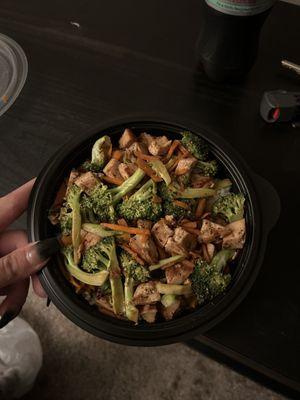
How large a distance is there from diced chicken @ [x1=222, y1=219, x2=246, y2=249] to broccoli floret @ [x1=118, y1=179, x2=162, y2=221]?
0.54 ft

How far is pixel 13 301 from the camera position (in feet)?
3.26

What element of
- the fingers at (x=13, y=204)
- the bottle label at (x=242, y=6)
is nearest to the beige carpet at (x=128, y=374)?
the fingers at (x=13, y=204)

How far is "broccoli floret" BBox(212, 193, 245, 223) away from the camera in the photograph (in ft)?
2.86

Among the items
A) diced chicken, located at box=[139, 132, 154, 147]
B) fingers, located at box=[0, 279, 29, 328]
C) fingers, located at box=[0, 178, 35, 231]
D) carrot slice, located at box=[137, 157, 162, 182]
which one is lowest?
fingers, located at box=[0, 279, 29, 328]

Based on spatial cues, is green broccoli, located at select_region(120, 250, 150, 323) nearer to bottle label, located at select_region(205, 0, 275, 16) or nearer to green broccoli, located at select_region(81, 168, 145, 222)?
green broccoli, located at select_region(81, 168, 145, 222)

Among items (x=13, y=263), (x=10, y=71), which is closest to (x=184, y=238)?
(x=13, y=263)

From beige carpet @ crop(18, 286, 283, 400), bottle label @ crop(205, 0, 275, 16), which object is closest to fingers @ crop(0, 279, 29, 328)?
beige carpet @ crop(18, 286, 283, 400)

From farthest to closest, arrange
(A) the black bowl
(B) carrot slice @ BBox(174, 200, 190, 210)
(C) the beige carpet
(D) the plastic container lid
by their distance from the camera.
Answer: (C) the beige carpet, (D) the plastic container lid, (B) carrot slice @ BBox(174, 200, 190, 210), (A) the black bowl

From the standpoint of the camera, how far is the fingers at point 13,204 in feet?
3.22

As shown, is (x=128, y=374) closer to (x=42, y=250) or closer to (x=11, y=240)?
(x=11, y=240)

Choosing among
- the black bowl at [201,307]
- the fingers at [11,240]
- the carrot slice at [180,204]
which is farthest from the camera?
the fingers at [11,240]

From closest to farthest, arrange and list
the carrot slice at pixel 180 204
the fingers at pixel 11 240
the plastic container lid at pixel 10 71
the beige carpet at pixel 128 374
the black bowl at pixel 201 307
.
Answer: the black bowl at pixel 201 307 < the carrot slice at pixel 180 204 < the fingers at pixel 11 240 < the plastic container lid at pixel 10 71 < the beige carpet at pixel 128 374

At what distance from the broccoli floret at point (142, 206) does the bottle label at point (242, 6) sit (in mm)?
479

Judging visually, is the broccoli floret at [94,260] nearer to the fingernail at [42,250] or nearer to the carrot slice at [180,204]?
the fingernail at [42,250]
